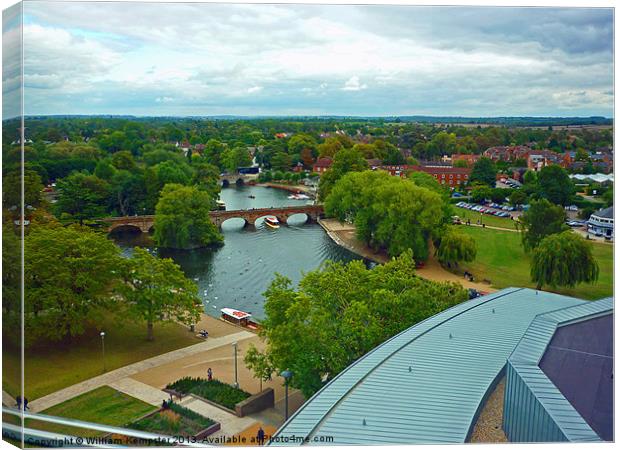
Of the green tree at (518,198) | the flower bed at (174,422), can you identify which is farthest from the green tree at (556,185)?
the flower bed at (174,422)

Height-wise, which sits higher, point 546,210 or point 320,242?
point 546,210

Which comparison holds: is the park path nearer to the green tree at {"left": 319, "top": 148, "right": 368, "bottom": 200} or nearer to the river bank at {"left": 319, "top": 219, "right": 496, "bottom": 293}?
the river bank at {"left": 319, "top": 219, "right": 496, "bottom": 293}

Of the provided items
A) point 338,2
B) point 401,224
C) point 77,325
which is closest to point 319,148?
point 401,224

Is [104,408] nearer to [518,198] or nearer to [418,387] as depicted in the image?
[418,387]

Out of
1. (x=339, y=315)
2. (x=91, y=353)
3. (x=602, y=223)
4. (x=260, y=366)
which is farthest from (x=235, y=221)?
(x=260, y=366)

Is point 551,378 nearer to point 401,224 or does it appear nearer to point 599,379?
point 599,379

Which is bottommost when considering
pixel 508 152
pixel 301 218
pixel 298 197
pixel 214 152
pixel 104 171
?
pixel 301 218

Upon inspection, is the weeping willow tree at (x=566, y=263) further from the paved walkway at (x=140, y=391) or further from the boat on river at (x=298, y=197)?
the boat on river at (x=298, y=197)

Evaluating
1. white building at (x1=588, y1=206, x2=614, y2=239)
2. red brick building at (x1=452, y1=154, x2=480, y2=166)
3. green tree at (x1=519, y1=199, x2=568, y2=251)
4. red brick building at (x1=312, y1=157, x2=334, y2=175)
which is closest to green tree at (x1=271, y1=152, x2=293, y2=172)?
red brick building at (x1=312, y1=157, x2=334, y2=175)
